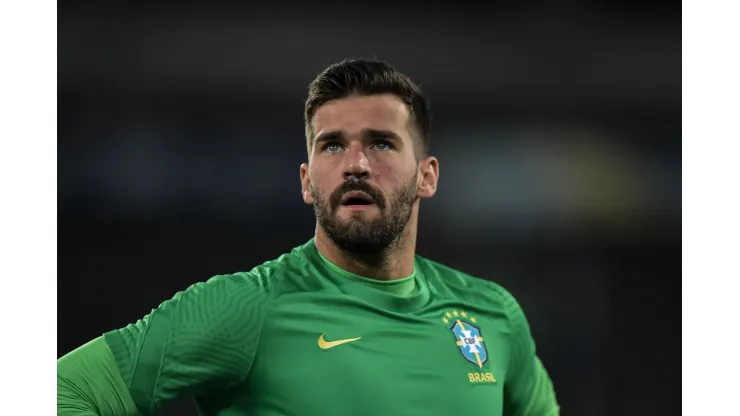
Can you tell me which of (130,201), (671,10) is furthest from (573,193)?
(130,201)

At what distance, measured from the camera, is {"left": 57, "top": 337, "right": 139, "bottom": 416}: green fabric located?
1917 mm

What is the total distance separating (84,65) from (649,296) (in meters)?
2.46

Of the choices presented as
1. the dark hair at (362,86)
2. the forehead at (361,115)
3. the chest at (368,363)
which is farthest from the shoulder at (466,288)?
the forehead at (361,115)

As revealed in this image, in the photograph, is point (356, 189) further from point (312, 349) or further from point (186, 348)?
point (186, 348)

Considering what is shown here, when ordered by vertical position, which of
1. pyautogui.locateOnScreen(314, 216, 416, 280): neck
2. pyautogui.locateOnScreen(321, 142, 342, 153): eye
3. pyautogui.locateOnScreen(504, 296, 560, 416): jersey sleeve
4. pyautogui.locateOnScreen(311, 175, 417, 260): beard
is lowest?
pyautogui.locateOnScreen(504, 296, 560, 416): jersey sleeve

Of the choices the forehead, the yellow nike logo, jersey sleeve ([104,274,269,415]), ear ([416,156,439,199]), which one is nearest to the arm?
jersey sleeve ([104,274,269,415])

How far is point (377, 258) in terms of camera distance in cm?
235

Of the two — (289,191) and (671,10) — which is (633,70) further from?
(289,191)

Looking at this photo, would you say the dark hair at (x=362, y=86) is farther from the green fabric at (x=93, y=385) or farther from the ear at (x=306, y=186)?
the green fabric at (x=93, y=385)

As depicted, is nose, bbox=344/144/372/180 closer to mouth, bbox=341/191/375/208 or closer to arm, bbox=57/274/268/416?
mouth, bbox=341/191/375/208

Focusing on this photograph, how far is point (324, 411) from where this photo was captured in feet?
6.73

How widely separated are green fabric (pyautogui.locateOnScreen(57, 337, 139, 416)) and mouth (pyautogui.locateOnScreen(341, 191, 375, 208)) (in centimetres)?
73

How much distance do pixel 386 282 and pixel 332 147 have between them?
43cm

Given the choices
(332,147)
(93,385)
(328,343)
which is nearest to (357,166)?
(332,147)
